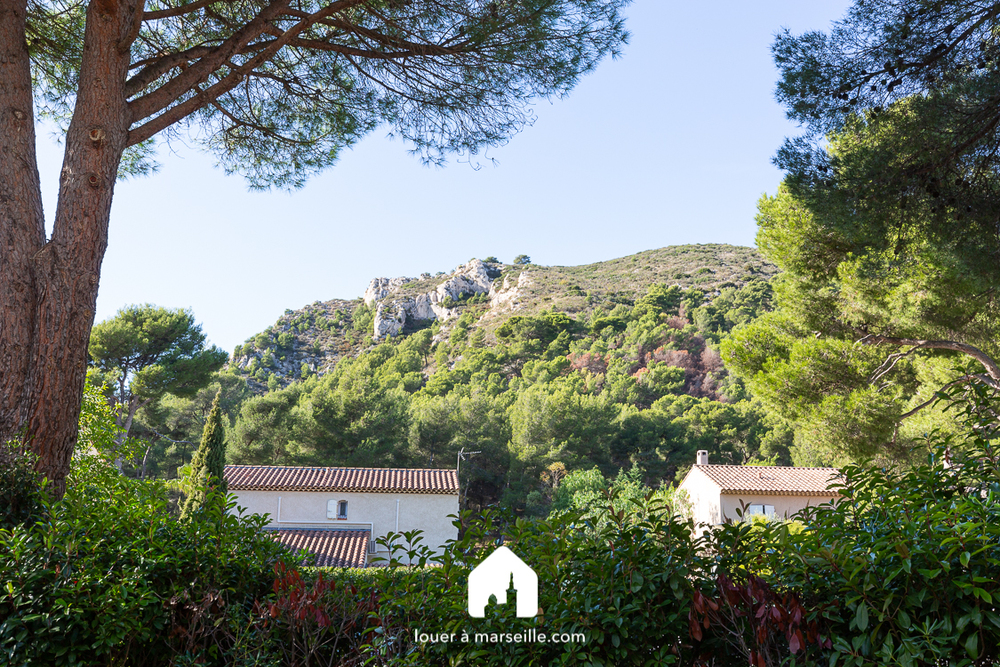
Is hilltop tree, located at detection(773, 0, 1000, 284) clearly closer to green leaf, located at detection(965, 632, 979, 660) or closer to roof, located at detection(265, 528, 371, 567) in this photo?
green leaf, located at detection(965, 632, 979, 660)

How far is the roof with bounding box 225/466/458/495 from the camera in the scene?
18141 mm

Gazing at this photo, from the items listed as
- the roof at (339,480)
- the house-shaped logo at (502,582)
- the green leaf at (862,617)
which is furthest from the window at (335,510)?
the green leaf at (862,617)

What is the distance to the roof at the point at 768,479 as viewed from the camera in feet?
66.1

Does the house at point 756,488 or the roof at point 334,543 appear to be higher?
the house at point 756,488

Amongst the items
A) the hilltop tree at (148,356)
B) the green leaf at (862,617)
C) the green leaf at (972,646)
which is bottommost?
the green leaf at (972,646)

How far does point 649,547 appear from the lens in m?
1.80

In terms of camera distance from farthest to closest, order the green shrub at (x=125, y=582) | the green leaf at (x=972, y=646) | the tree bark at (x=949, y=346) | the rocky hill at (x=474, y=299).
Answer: the rocky hill at (x=474, y=299), the tree bark at (x=949, y=346), the green shrub at (x=125, y=582), the green leaf at (x=972, y=646)

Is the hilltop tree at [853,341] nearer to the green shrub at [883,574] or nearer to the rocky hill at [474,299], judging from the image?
the green shrub at [883,574]

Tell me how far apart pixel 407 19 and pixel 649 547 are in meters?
4.48

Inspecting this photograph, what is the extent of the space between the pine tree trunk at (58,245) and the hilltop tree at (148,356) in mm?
16812

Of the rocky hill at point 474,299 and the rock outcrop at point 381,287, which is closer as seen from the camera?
the rocky hill at point 474,299

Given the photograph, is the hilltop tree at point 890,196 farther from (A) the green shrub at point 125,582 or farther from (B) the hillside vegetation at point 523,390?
(A) the green shrub at point 125,582

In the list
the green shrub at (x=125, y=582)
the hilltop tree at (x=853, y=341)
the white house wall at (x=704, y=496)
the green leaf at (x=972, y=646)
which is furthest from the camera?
the white house wall at (x=704, y=496)

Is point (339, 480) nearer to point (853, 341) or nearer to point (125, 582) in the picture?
point (853, 341)
